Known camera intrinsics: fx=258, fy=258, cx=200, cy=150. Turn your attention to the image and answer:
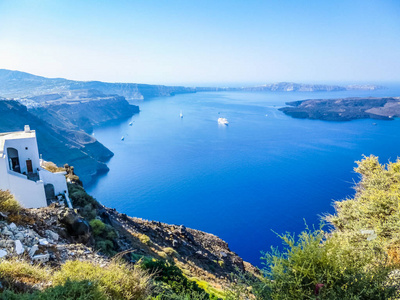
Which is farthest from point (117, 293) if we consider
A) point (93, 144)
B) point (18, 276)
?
point (93, 144)

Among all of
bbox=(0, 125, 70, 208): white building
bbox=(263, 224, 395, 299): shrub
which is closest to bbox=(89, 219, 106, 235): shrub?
bbox=(0, 125, 70, 208): white building

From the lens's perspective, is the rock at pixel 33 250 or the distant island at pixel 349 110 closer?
the rock at pixel 33 250

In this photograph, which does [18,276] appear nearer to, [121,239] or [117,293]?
[117,293]

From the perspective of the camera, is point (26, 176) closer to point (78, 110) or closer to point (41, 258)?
point (41, 258)

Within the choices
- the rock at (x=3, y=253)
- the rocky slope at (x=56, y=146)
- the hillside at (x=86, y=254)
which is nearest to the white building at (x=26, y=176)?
the hillside at (x=86, y=254)

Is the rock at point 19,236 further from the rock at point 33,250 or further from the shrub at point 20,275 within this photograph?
the shrub at point 20,275

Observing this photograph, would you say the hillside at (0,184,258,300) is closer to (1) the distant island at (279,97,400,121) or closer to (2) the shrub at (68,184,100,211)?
(2) the shrub at (68,184,100,211)
